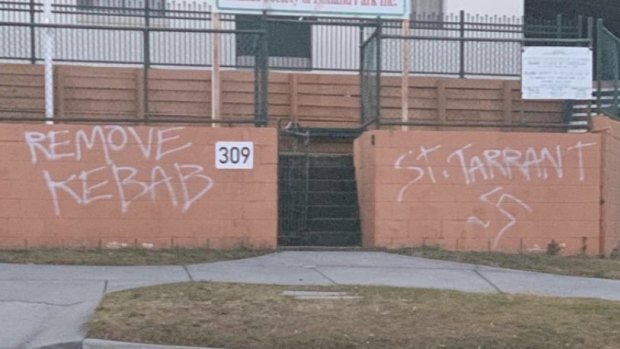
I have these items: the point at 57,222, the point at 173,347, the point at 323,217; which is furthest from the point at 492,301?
the point at 57,222

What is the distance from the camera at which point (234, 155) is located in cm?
1203

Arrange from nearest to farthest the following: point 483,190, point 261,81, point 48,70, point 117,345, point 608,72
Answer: point 117,345 < point 261,81 < point 483,190 < point 48,70 < point 608,72

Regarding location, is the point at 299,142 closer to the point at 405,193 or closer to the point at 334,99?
the point at 334,99

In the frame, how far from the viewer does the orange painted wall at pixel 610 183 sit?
42.1 ft

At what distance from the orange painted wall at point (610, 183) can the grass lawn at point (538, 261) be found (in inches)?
21.3

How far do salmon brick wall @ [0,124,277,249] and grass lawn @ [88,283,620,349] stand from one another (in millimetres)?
3180

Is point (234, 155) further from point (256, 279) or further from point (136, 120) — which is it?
point (256, 279)

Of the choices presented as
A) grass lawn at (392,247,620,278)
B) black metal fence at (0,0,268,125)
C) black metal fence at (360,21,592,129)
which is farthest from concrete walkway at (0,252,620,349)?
black metal fence at (0,0,268,125)

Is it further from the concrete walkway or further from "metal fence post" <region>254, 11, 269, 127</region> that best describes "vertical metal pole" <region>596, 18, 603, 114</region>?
"metal fence post" <region>254, 11, 269, 127</region>

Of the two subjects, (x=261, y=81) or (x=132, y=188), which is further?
(x=261, y=81)

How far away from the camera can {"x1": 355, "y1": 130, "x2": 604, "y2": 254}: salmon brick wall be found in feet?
40.7

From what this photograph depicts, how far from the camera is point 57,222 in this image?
459 inches

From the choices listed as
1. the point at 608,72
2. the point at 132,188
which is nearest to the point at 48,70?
the point at 132,188

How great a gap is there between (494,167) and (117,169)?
524 centimetres
